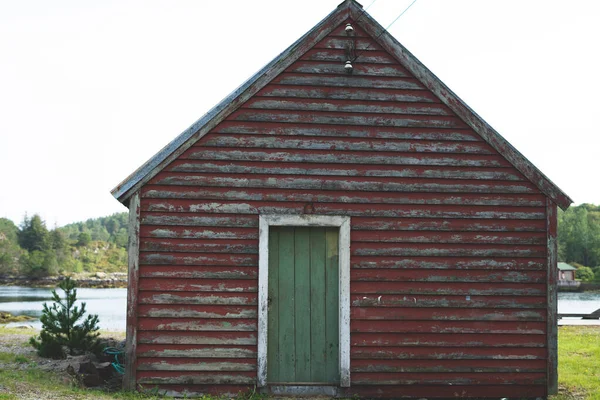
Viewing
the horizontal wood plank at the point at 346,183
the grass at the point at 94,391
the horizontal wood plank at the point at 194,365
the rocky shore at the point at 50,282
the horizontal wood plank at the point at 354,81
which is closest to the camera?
the grass at the point at 94,391

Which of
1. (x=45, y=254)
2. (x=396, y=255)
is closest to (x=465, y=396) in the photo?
(x=396, y=255)

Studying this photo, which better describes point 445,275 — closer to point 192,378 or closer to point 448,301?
point 448,301

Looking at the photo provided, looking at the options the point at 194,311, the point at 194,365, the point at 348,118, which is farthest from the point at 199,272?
the point at 348,118

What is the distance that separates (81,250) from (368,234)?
126149mm

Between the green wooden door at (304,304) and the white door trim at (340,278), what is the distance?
0.15 m

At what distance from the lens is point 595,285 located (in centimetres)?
7138

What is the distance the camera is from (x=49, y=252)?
10050 cm

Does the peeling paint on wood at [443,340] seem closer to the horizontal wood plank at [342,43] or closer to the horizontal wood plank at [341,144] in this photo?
the horizontal wood plank at [341,144]

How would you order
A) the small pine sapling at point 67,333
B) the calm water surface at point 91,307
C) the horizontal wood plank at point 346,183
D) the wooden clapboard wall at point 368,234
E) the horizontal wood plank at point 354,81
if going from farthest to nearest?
the calm water surface at point 91,307, the small pine sapling at point 67,333, the horizontal wood plank at point 354,81, the horizontal wood plank at point 346,183, the wooden clapboard wall at point 368,234

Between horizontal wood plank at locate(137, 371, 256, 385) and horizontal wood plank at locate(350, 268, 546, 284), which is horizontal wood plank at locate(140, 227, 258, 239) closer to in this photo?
horizontal wood plank at locate(350, 268, 546, 284)

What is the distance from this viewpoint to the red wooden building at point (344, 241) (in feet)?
26.6

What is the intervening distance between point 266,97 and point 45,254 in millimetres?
99013

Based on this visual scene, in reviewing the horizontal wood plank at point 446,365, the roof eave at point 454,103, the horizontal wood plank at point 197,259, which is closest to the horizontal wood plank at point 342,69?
the roof eave at point 454,103

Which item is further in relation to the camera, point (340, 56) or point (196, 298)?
point (340, 56)
